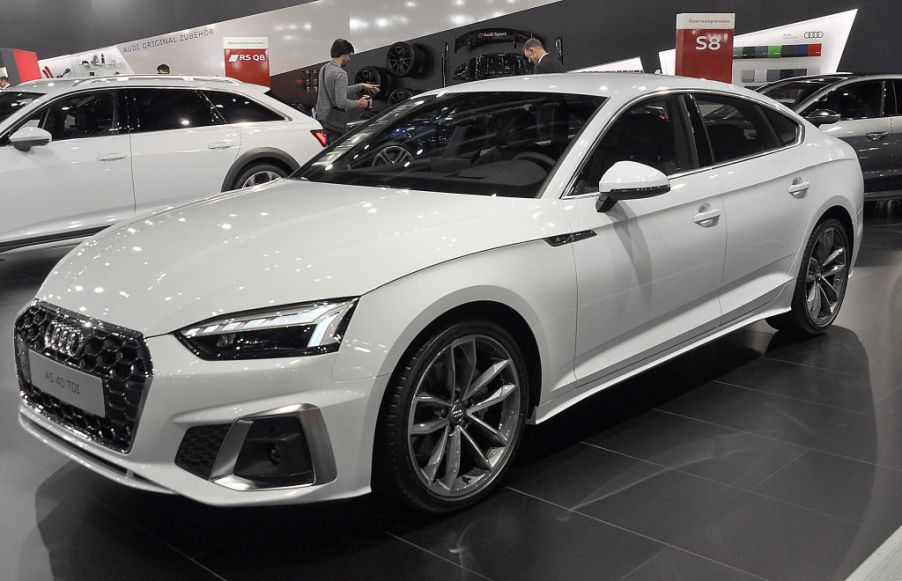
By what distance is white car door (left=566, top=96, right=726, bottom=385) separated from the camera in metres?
3.08

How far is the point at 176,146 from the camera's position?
6652mm

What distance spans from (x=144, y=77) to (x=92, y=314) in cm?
466

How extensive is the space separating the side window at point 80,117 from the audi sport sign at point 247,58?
25.0 feet

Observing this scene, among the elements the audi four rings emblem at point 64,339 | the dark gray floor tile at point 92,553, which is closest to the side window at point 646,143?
the audi four rings emblem at point 64,339

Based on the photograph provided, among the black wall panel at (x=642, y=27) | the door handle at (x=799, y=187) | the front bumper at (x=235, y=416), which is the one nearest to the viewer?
the front bumper at (x=235, y=416)

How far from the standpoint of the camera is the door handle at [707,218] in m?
3.49

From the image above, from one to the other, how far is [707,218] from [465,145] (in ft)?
3.29

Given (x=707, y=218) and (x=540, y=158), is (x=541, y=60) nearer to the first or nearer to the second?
(x=707, y=218)

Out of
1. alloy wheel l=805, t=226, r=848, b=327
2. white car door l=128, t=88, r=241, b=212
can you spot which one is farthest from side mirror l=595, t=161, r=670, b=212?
white car door l=128, t=88, r=241, b=212

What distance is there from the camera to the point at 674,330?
11.5 feet

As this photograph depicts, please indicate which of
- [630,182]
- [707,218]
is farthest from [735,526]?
[707,218]

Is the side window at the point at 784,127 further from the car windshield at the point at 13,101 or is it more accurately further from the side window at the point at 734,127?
the car windshield at the point at 13,101

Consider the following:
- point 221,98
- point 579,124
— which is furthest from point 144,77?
point 579,124

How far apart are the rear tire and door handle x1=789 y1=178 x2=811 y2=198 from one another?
420cm
